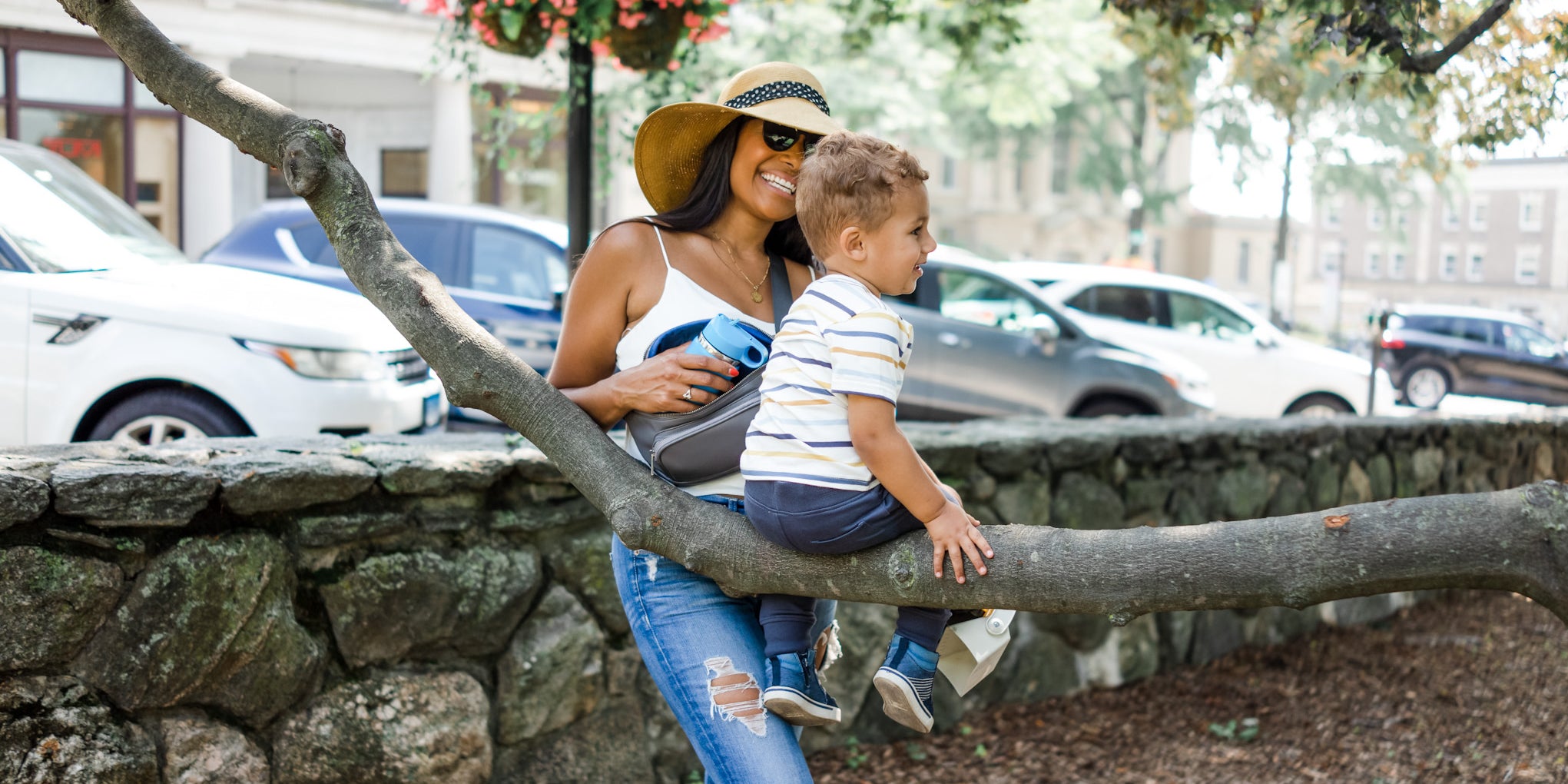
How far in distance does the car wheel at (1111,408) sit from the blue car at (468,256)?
4402mm

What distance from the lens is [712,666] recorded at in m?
2.12

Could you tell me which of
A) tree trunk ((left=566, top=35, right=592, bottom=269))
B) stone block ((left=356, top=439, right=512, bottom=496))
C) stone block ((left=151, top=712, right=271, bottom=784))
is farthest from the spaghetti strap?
tree trunk ((left=566, top=35, right=592, bottom=269))

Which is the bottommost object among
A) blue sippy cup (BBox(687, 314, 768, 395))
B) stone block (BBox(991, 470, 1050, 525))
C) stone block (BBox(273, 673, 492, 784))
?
stone block (BBox(273, 673, 492, 784))

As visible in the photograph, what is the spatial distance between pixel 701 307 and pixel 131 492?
1535 mm

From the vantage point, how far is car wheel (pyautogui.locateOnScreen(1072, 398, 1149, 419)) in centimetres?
994

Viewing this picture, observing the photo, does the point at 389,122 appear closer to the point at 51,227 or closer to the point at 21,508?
the point at 51,227

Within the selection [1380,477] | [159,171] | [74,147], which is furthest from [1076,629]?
[159,171]

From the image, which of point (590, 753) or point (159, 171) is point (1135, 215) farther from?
point (590, 753)

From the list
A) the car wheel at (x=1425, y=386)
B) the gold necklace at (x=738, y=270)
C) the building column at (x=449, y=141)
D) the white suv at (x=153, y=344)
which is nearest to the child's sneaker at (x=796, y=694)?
the gold necklace at (x=738, y=270)

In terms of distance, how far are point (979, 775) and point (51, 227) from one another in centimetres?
456

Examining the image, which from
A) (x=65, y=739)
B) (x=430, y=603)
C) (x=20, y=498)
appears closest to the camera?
(x=20, y=498)

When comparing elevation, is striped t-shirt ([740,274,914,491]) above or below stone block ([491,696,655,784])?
above

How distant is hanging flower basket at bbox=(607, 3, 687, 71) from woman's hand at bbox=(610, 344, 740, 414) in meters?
2.70

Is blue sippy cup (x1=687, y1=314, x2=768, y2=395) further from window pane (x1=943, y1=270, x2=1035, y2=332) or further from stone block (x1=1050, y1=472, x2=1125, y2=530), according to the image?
window pane (x1=943, y1=270, x2=1035, y2=332)
